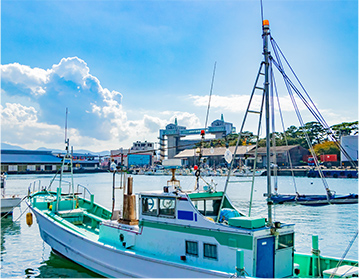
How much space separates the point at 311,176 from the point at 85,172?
89923 millimetres

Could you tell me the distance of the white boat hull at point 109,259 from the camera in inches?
388

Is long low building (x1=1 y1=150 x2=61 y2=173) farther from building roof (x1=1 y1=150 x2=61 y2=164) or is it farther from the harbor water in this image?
the harbor water

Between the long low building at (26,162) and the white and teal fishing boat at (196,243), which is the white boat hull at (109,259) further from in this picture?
the long low building at (26,162)

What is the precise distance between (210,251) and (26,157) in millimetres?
132237

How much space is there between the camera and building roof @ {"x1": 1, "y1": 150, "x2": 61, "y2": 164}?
122438 mm

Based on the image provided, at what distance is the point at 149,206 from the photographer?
37.3 ft

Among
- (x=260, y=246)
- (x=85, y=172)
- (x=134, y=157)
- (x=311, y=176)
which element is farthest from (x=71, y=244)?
(x=134, y=157)

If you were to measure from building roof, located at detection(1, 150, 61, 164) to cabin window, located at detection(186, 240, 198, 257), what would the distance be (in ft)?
408

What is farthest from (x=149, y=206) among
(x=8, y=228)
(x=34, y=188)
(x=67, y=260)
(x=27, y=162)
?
(x=27, y=162)

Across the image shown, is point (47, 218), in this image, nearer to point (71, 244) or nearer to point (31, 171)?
point (71, 244)

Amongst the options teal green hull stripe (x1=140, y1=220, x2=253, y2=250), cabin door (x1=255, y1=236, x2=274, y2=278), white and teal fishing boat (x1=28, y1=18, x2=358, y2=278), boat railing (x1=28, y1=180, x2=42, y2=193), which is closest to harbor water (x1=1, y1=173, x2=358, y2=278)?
white and teal fishing boat (x1=28, y1=18, x2=358, y2=278)

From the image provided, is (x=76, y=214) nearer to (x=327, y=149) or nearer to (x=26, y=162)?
(x=327, y=149)

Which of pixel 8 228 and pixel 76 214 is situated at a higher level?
pixel 76 214

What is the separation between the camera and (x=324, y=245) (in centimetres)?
1886
